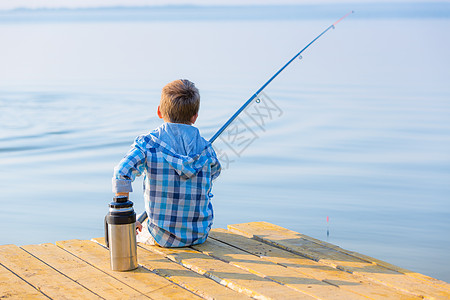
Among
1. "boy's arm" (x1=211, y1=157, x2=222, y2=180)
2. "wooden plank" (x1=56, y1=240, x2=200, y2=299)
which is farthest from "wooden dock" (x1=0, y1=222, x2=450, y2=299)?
"boy's arm" (x1=211, y1=157, x2=222, y2=180)

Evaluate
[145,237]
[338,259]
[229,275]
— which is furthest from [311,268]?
[145,237]

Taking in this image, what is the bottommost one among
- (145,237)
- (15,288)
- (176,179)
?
(15,288)

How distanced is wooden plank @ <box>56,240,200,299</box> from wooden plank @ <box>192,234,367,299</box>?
15.6 inches

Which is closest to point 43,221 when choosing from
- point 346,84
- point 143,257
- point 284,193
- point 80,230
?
point 80,230

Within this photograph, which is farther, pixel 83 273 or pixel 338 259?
pixel 338 259

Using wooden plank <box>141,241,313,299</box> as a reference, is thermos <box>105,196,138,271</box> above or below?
above

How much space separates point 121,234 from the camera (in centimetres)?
318

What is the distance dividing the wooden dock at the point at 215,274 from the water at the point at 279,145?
1509mm

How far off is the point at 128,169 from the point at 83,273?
0.49m

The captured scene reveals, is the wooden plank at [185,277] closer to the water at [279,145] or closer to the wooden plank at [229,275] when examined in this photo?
the wooden plank at [229,275]

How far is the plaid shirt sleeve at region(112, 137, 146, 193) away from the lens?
321cm

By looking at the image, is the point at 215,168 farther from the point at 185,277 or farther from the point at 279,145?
the point at 279,145

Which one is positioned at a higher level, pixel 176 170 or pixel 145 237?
pixel 176 170

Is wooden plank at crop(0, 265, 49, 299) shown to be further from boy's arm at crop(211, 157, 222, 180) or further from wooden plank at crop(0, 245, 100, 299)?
boy's arm at crop(211, 157, 222, 180)
